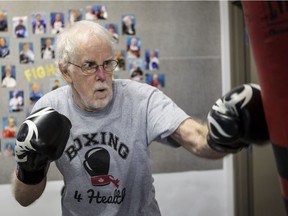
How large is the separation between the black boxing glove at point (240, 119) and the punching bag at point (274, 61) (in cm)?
18

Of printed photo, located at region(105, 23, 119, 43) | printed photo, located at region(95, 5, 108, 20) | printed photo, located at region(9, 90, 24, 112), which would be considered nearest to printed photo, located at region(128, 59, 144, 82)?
printed photo, located at region(105, 23, 119, 43)

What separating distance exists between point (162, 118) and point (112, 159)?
254 mm

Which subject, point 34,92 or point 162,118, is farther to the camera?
point 34,92

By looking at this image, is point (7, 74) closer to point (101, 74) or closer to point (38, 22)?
point (38, 22)

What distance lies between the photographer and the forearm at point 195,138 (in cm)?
114

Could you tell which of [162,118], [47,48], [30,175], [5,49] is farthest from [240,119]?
[5,49]

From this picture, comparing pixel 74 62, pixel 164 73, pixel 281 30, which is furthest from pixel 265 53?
pixel 164 73

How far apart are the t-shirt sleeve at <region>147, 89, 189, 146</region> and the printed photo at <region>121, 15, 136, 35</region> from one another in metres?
1.14

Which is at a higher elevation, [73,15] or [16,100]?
[73,15]

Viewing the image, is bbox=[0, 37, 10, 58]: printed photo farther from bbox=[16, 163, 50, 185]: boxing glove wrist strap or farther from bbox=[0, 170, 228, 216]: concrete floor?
bbox=[16, 163, 50, 185]: boxing glove wrist strap

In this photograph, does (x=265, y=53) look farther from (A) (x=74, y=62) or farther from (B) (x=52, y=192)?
(B) (x=52, y=192)

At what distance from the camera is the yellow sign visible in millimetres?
2336

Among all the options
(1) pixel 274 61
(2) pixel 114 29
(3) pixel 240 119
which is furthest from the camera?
(2) pixel 114 29

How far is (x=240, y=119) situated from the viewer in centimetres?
88
